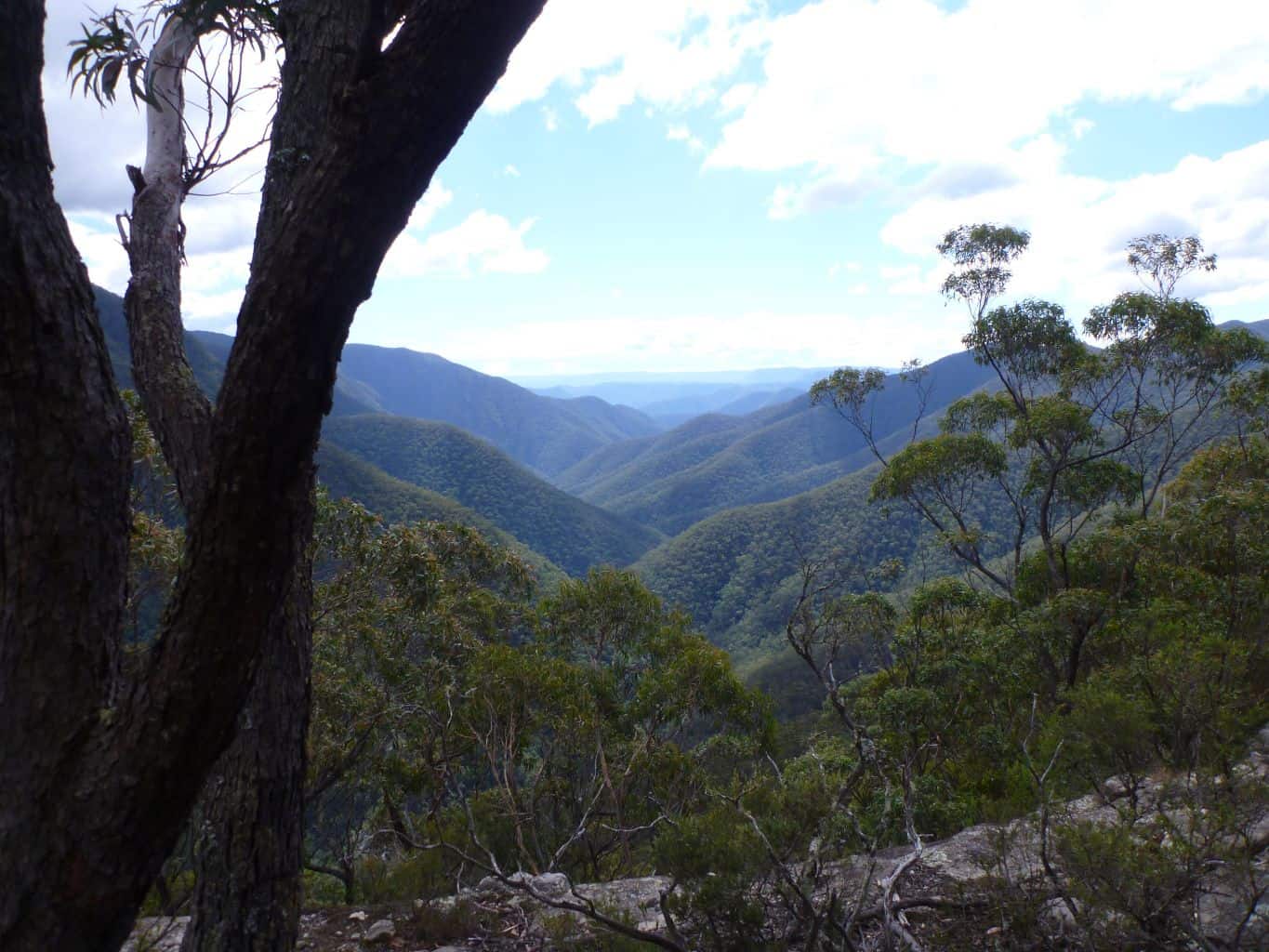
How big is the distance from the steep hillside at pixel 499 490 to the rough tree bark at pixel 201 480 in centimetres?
7288

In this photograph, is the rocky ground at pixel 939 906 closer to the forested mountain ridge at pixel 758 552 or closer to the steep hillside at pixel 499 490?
the forested mountain ridge at pixel 758 552

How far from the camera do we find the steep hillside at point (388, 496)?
128ft

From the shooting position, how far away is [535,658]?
27.6 feet

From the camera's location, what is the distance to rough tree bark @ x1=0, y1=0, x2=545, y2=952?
140 centimetres

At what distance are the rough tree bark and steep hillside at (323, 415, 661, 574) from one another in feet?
239

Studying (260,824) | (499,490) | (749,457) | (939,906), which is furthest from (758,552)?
(749,457)

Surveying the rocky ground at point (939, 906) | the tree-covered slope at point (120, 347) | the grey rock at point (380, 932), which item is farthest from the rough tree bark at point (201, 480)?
the tree-covered slope at point (120, 347)

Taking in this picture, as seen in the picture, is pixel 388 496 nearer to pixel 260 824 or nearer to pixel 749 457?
pixel 260 824

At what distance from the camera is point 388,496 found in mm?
44812

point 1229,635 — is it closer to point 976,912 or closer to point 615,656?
point 976,912

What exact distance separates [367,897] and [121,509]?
7.17 meters

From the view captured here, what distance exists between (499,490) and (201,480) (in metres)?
85.8

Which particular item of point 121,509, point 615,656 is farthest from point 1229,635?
point 121,509

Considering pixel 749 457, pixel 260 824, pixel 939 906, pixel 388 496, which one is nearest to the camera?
pixel 260 824
